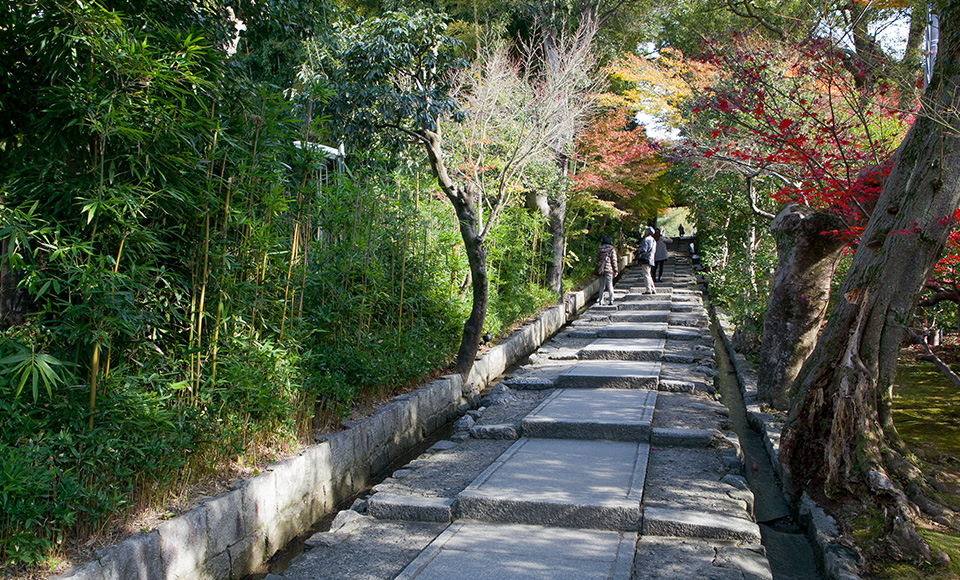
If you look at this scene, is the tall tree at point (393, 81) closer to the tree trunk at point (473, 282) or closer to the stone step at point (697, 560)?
the tree trunk at point (473, 282)

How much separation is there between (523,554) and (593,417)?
8.40 ft

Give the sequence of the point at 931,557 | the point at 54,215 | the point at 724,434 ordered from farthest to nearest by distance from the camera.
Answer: the point at 724,434
the point at 931,557
the point at 54,215

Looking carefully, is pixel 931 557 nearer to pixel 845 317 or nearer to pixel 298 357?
pixel 845 317

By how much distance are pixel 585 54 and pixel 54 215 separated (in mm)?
11300

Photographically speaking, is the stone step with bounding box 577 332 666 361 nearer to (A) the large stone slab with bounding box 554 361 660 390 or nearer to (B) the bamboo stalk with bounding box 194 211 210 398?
(A) the large stone slab with bounding box 554 361 660 390

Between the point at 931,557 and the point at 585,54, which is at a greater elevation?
the point at 585,54

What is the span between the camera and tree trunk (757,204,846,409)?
18.6 feet

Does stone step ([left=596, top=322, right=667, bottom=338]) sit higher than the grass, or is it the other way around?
stone step ([left=596, top=322, right=667, bottom=338])

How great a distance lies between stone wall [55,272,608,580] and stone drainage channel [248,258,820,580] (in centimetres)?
18

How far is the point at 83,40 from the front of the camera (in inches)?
109

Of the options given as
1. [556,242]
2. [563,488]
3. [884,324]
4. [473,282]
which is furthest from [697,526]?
[556,242]

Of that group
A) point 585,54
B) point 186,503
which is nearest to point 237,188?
point 186,503

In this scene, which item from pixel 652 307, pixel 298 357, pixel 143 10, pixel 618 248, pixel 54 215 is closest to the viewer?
pixel 54 215

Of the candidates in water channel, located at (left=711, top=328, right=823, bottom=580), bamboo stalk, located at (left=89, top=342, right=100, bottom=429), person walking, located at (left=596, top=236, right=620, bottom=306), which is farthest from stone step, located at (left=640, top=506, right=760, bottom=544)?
person walking, located at (left=596, top=236, right=620, bottom=306)
